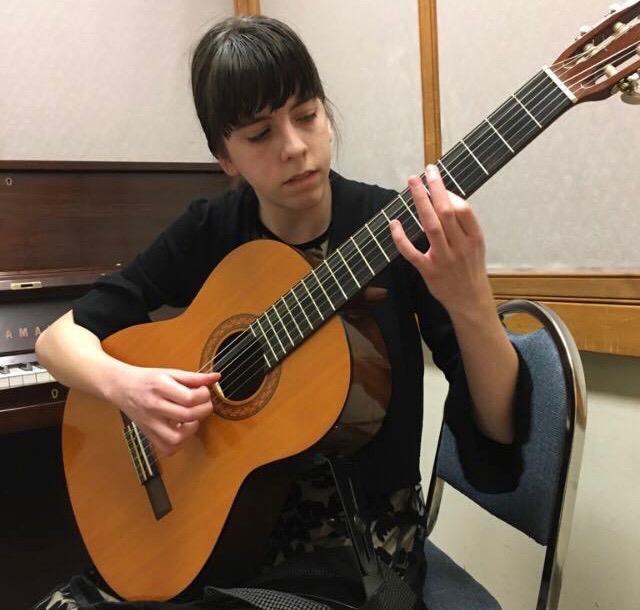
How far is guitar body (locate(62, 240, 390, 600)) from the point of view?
0.73 metres

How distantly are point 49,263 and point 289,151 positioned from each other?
3.03ft

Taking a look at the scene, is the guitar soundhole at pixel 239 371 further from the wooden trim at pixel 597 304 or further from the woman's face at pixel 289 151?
the wooden trim at pixel 597 304

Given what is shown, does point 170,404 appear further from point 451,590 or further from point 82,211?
point 82,211

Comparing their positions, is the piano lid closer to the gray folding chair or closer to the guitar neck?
the guitar neck

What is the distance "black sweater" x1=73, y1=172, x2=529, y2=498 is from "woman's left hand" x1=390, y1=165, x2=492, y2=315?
15 centimetres

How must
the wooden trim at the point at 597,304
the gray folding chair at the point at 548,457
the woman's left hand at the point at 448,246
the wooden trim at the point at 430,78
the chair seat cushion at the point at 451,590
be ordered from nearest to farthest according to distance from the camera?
1. the woman's left hand at the point at 448,246
2. the gray folding chair at the point at 548,457
3. the chair seat cushion at the point at 451,590
4. the wooden trim at the point at 597,304
5. the wooden trim at the point at 430,78

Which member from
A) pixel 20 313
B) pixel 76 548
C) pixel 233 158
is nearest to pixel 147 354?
pixel 233 158

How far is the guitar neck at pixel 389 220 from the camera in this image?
612 mm

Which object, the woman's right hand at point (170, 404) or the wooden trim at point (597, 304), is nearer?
the woman's right hand at point (170, 404)

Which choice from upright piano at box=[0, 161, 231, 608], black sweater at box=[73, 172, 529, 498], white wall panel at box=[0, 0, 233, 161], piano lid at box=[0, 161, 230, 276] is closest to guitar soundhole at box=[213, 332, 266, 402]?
black sweater at box=[73, 172, 529, 498]

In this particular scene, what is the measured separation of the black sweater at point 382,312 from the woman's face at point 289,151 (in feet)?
0.30

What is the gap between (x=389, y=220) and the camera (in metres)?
0.70

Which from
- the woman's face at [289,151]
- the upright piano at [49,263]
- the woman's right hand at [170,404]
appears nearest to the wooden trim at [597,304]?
the woman's face at [289,151]

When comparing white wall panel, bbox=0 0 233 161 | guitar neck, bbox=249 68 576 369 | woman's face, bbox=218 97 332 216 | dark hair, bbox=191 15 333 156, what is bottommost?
guitar neck, bbox=249 68 576 369
